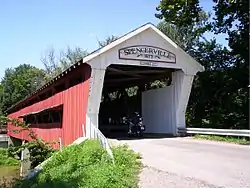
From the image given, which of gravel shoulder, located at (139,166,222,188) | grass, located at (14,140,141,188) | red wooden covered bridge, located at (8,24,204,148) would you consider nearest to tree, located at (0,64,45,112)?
red wooden covered bridge, located at (8,24,204,148)

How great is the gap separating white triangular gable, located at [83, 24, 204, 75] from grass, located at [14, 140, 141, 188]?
4.76 meters

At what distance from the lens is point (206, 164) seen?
917 cm

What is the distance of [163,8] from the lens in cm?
1850

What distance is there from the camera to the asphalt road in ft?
24.3

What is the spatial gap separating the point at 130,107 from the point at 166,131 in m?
6.37

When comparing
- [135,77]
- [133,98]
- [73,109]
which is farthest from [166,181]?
[133,98]

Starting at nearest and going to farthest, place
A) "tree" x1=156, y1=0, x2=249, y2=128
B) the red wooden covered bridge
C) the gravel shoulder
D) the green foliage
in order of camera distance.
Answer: the gravel shoulder < the red wooden covered bridge < "tree" x1=156, y1=0, x2=249, y2=128 < the green foliage

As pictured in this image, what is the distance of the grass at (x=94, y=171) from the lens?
741 centimetres

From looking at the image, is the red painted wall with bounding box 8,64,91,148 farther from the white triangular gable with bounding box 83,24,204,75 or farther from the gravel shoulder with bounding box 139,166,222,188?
the gravel shoulder with bounding box 139,166,222,188

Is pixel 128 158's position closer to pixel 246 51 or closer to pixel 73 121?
pixel 73 121

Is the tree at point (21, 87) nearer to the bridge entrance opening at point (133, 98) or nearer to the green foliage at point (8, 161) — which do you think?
the green foliage at point (8, 161)

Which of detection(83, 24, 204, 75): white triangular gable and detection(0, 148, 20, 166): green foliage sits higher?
detection(83, 24, 204, 75): white triangular gable

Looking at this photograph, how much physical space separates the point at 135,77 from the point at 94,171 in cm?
1491

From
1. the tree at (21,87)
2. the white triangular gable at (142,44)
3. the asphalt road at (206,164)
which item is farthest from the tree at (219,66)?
the tree at (21,87)
